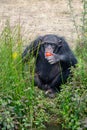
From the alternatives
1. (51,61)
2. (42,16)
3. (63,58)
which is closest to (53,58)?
(51,61)

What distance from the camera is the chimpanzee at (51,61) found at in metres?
7.89

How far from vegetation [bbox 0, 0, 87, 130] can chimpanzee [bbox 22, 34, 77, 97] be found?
42cm

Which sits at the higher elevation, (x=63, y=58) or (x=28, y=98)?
(x=63, y=58)

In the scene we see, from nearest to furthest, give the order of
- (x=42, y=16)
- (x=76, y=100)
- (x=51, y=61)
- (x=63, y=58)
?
(x=76, y=100), (x=51, y=61), (x=63, y=58), (x=42, y=16)

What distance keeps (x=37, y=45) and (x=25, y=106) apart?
1319mm

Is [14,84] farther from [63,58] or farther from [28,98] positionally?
[63,58]

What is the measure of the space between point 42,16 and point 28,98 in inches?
212

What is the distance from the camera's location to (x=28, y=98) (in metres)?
7.00

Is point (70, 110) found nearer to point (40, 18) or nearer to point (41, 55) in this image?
point (41, 55)

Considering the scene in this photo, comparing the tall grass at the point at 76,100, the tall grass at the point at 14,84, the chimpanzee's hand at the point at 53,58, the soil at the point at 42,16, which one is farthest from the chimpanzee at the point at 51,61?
the soil at the point at 42,16

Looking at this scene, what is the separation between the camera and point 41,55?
8.08 m

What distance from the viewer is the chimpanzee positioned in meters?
7.89

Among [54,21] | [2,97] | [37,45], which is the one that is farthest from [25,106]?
[54,21]

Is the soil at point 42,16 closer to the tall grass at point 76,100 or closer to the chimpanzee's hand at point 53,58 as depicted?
the chimpanzee's hand at point 53,58
